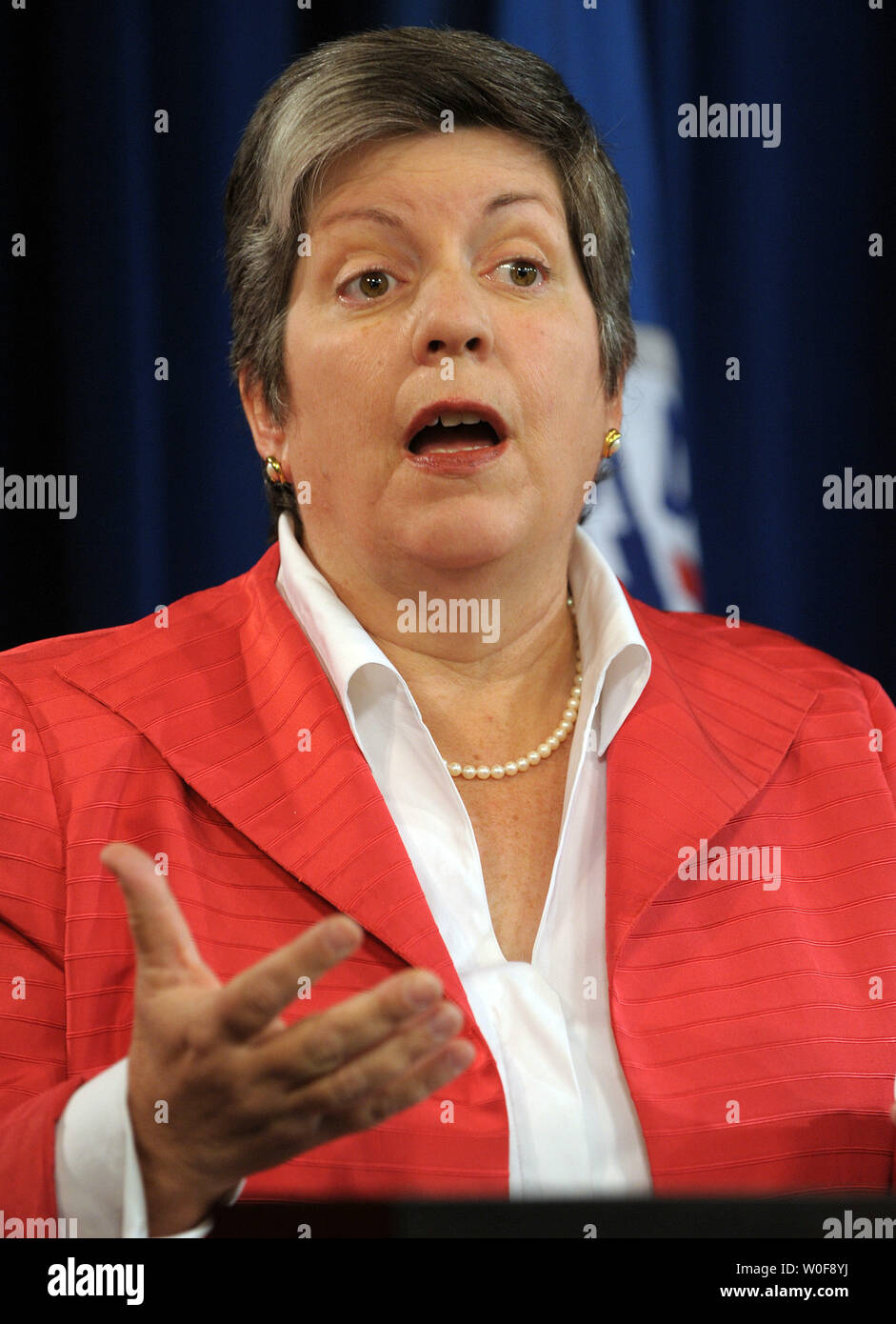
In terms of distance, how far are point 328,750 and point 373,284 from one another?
0.46 metres

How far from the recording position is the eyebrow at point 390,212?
1348 millimetres

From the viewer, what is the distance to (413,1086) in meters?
0.85

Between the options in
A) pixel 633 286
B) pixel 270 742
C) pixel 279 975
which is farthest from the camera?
pixel 633 286

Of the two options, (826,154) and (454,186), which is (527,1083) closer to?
(454,186)

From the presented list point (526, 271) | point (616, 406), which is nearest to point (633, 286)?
point (616, 406)

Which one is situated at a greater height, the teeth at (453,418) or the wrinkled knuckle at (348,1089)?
the teeth at (453,418)

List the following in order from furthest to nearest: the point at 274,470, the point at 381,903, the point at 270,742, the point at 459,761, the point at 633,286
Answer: the point at 633,286 → the point at 274,470 → the point at 459,761 → the point at 270,742 → the point at 381,903

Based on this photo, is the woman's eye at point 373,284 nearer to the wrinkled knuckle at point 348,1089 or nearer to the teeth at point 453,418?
the teeth at point 453,418

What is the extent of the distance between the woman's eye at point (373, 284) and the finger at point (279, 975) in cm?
75

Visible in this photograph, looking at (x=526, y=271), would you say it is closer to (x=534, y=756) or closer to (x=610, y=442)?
(x=610, y=442)

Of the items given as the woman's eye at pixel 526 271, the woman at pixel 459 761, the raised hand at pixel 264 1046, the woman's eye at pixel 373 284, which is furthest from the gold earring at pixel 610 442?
the raised hand at pixel 264 1046

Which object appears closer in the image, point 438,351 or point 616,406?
point 438,351

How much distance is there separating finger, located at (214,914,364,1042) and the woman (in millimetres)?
154
